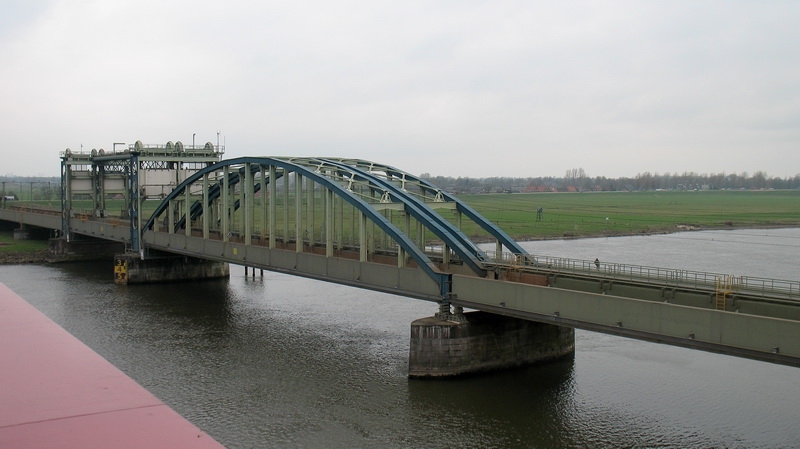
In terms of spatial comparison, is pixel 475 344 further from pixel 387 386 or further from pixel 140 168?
pixel 140 168

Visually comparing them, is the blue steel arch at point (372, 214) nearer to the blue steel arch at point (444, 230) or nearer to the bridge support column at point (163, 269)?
the blue steel arch at point (444, 230)

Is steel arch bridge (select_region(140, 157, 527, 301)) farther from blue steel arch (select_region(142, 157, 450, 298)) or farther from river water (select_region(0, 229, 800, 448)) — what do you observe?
river water (select_region(0, 229, 800, 448))

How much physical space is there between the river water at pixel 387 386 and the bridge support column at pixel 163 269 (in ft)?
32.3

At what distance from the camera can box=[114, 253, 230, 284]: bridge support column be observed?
61.3m

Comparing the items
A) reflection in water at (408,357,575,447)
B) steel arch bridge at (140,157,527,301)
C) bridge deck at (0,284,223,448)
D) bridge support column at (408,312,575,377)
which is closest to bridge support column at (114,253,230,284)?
steel arch bridge at (140,157,527,301)

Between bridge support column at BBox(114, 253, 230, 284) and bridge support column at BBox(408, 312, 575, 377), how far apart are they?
35248mm

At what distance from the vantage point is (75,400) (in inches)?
647

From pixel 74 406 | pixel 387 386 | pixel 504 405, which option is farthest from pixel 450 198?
pixel 74 406

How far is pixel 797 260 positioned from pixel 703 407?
5139cm

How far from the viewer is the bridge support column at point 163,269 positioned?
6131 cm

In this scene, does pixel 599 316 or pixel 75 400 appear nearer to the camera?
pixel 75 400

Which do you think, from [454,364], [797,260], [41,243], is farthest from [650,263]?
[41,243]

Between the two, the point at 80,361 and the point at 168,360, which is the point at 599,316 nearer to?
the point at 80,361

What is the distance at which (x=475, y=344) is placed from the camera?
106ft
